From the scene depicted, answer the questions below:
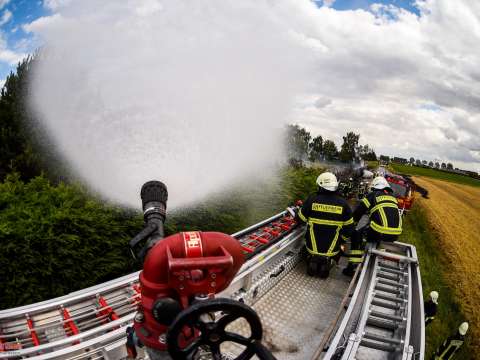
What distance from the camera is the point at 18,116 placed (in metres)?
9.49

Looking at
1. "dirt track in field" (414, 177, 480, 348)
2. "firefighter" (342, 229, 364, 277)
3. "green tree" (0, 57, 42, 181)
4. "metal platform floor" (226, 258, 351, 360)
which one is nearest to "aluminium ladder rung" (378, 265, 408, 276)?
"firefighter" (342, 229, 364, 277)

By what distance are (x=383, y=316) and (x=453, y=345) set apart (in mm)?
3031

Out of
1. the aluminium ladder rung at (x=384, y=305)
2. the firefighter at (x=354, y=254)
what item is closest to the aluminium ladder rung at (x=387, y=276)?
the firefighter at (x=354, y=254)

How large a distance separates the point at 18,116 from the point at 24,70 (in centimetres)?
232

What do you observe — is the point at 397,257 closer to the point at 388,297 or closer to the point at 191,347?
the point at 388,297

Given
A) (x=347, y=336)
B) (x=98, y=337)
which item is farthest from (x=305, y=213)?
(x=98, y=337)

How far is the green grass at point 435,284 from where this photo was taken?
782cm

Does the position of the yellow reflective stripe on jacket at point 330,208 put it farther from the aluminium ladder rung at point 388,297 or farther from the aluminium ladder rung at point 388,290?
the aluminium ladder rung at point 388,297

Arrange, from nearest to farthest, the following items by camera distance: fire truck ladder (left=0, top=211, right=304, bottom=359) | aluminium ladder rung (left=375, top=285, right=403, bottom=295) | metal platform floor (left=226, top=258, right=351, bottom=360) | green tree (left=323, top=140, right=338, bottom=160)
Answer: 1. fire truck ladder (left=0, top=211, right=304, bottom=359)
2. metal platform floor (left=226, top=258, right=351, bottom=360)
3. aluminium ladder rung (left=375, top=285, right=403, bottom=295)
4. green tree (left=323, top=140, right=338, bottom=160)

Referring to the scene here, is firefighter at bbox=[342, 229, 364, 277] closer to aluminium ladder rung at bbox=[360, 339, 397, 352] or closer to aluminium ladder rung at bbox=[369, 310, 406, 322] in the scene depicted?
aluminium ladder rung at bbox=[369, 310, 406, 322]

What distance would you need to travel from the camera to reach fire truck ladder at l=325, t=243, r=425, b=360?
3.10 meters

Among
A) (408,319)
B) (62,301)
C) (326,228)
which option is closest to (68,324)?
(62,301)

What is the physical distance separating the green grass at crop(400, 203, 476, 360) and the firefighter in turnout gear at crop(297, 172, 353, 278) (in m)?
3.78

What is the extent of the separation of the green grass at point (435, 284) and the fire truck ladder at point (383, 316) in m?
3.22
